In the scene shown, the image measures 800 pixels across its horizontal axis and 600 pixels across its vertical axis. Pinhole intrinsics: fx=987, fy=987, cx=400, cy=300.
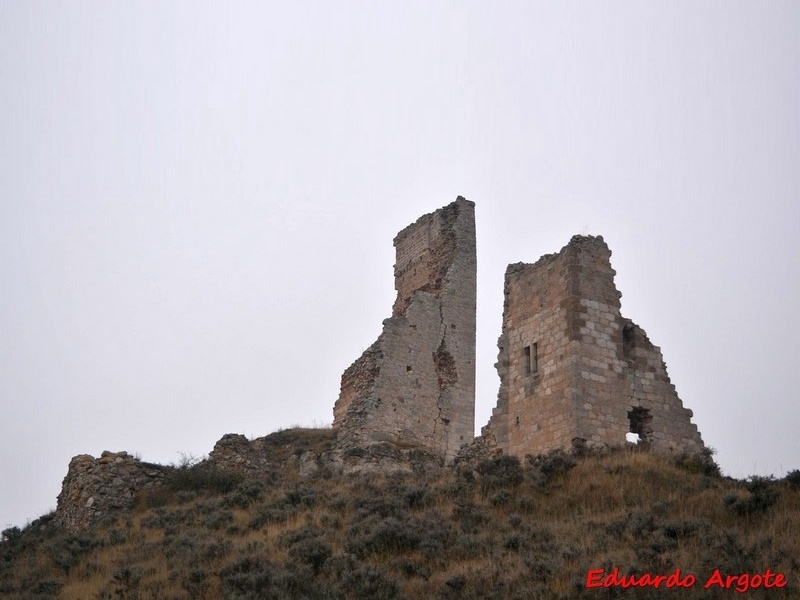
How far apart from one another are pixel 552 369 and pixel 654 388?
1917 millimetres

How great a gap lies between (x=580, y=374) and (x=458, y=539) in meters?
5.13

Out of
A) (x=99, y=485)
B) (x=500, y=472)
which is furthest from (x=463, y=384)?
(x=99, y=485)

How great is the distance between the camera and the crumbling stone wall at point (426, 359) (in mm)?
23484

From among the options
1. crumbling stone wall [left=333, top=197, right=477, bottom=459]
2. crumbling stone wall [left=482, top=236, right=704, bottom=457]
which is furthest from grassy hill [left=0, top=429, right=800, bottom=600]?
crumbling stone wall [left=333, top=197, right=477, bottom=459]

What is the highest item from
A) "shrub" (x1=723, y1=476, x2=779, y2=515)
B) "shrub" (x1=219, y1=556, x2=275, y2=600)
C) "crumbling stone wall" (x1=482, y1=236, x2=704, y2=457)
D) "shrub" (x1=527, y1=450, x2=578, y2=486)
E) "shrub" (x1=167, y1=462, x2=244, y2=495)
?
"crumbling stone wall" (x1=482, y1=236, x2=704, y2=457)

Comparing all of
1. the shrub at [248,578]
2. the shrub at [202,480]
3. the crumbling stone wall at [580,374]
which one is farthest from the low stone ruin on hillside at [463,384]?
the shrub at [248,578]

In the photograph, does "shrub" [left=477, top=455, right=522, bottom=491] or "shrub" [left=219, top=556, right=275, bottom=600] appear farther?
"shrub" [left=477, top=455, right=522, bottom=491]

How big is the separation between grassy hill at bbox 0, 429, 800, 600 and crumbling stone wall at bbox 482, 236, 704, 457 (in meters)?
0.88

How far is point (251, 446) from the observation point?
23.2 metres

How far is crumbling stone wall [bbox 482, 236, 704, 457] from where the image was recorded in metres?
17.2

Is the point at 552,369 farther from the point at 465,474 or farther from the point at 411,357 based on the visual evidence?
the point at 411,357

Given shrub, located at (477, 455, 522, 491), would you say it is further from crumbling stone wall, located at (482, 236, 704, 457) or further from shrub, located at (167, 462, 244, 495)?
shrub, located at (167, 462, 244, 495)

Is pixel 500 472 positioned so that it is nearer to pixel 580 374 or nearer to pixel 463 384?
pixel 580 374

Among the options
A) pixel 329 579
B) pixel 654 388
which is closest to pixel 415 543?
pixel 329 579
